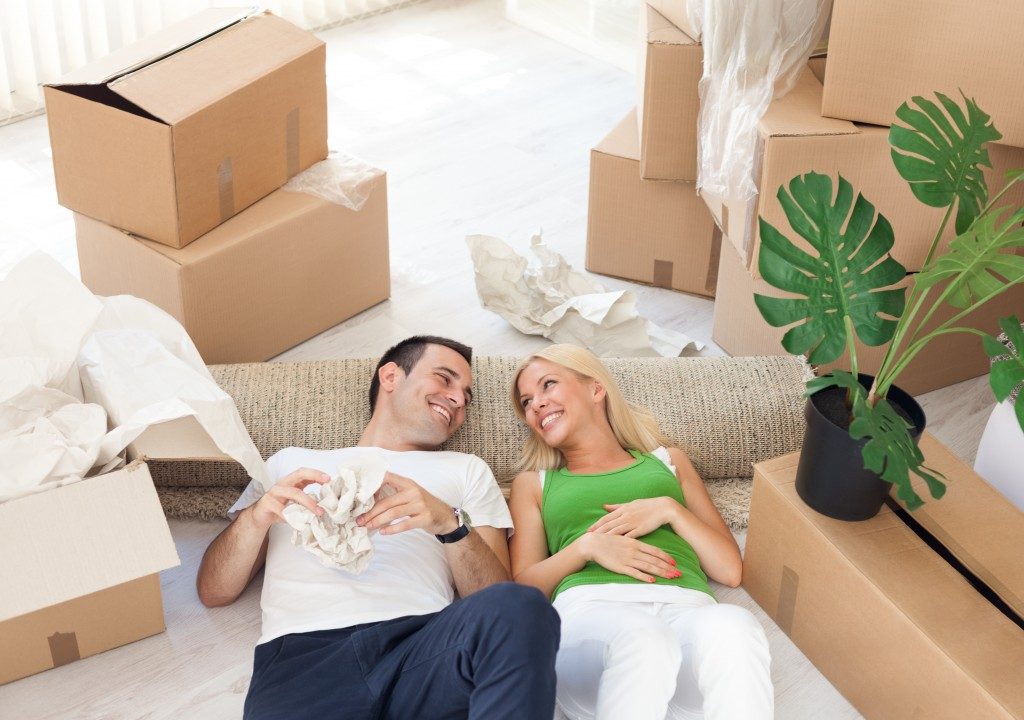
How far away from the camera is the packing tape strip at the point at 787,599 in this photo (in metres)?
1.81

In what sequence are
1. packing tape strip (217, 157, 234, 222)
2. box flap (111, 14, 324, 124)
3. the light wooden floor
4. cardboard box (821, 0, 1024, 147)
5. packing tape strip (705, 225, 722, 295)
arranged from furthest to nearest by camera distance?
packing tape strip (705, 225, 722, 295)
packing tape strip (217, 157, 234, 222)
box flap (111, 14, 324, 124)
cardboard box (821, 0, 1024, 147)
the light wooden floor

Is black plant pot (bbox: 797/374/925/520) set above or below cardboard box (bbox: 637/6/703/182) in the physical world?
below

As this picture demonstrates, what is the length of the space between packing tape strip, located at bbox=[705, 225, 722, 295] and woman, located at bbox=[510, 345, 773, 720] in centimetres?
68

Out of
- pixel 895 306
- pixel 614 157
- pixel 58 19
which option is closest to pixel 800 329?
pixel 895 306

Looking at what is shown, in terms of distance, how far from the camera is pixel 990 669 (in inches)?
59.7

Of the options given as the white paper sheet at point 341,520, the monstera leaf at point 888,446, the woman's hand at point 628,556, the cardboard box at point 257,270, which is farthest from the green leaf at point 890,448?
the cardboard box at point 257,270

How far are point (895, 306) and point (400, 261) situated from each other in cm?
148

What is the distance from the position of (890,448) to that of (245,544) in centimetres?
95

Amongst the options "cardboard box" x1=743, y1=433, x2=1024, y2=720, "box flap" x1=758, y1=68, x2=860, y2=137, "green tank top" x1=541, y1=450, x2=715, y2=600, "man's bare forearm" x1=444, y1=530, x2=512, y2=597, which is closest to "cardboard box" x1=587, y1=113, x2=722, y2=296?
"box flap" x1=758, y1=68, x2=860, y2=137

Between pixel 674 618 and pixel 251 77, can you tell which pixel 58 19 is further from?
pixel 674 618

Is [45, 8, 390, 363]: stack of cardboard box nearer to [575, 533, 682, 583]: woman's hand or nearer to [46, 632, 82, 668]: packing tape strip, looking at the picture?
[46, 632, 82, 668]: packing tape strip

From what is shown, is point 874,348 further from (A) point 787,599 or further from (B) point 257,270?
(B) point 257,270

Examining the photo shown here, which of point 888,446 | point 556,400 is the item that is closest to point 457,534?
point 556,400

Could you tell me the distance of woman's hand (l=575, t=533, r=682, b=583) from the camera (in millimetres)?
1772
